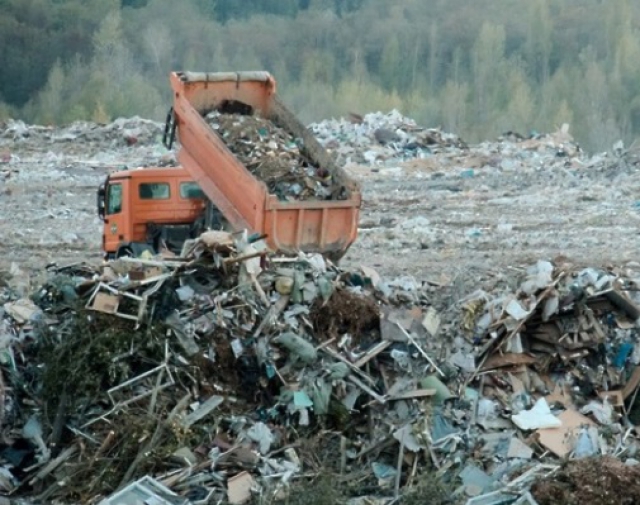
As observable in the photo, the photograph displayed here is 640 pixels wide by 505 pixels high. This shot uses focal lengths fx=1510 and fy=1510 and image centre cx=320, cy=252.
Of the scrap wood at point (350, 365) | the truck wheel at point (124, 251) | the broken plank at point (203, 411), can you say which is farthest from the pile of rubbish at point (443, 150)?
the broken plank at point (203, 411)

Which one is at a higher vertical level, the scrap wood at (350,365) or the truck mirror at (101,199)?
the scrap wood at (350,365)

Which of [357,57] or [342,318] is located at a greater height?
[342,318]

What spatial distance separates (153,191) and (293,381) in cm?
490

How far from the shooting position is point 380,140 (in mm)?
27891

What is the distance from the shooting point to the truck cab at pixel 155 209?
48.6ft

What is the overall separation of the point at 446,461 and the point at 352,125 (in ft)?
64.8

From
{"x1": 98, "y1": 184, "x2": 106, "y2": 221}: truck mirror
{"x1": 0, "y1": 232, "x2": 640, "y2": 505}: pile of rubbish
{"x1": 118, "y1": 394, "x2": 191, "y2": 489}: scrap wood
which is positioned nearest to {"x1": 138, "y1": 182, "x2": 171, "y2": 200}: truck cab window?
{"x1": 98, "y1": 184, "x2": 106, "y2": 221}: truck mirror

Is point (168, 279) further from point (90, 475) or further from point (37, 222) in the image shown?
point (37, 222)

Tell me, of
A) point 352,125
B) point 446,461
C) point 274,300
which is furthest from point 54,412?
point 352,125

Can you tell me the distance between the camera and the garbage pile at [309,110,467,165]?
87.8 ft

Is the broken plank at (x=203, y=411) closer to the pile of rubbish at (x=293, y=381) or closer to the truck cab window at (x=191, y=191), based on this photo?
the pile of rubbish at (x=293, y=381)

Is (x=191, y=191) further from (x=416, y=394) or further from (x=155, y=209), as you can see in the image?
(x=416, y=394)

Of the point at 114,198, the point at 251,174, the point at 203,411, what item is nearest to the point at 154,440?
the point at 203,411

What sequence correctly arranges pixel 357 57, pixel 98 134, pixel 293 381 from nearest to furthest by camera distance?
pixel 293 381, pixel 98 134, pixel 357 57
